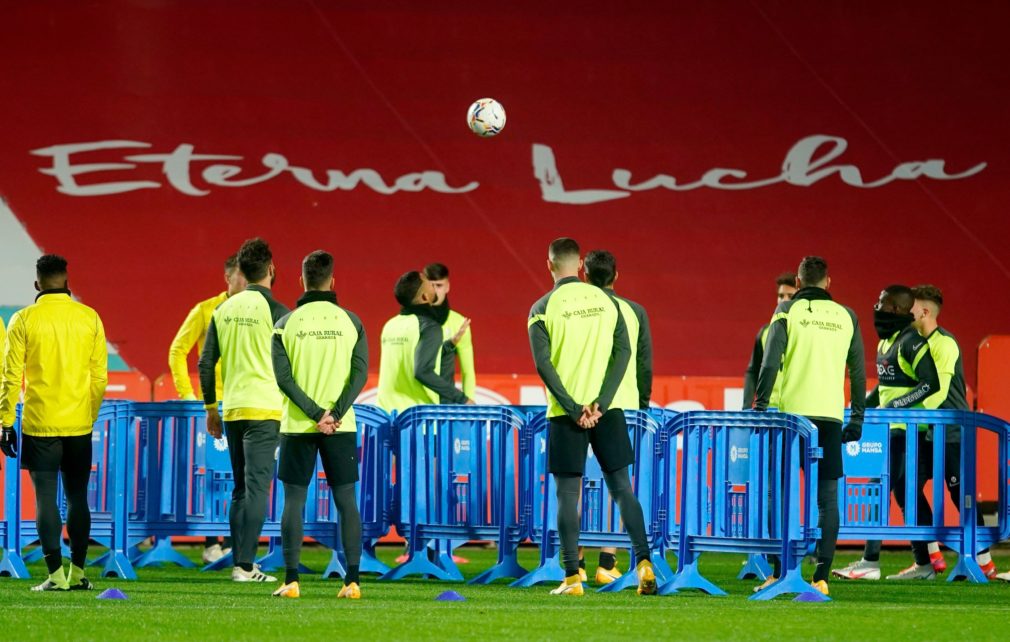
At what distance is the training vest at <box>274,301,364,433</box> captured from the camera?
374 inches

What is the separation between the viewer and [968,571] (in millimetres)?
11891

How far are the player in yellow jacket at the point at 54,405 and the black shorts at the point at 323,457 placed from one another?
4.77 feet

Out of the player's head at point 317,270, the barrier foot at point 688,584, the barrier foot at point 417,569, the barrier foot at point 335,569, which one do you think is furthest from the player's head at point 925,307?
the player's head at point 317,270

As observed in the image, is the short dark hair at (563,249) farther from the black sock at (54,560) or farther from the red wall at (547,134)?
the red wall at (547,134)

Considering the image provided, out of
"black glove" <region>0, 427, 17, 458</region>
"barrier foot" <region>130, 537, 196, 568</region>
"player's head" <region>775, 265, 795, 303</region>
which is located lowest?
"barrier foot" <region>130, 537, 196, 568</region>

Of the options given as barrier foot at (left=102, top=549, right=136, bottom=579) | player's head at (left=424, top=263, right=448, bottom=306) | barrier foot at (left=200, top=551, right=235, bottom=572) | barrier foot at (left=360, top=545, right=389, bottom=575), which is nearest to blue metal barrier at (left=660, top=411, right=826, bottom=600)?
barrier foot at (left=360, top=545, right=389, bottom=575)

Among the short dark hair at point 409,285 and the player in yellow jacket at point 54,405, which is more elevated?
the short dark hair at point 409,285

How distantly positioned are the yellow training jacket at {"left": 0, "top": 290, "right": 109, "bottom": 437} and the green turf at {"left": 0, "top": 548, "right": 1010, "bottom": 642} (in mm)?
1022

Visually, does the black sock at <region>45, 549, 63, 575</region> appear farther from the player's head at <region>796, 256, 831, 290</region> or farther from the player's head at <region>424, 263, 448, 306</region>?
the player's head at <region>796, 256, 831, 290</region>

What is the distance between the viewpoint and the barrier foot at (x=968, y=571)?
38.8ft

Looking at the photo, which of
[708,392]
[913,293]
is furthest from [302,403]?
[708,392]

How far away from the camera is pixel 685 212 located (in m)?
17.0

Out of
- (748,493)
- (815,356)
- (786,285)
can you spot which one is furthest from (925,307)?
(748,493)

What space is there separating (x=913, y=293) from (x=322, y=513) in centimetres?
449
